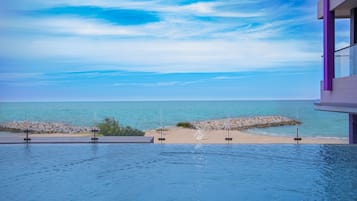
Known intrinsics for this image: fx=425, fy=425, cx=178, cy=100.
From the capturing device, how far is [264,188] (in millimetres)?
8211

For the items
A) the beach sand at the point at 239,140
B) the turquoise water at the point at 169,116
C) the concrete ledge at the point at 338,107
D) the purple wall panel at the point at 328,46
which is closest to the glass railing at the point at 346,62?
the purple wall panel at the point at 328,46

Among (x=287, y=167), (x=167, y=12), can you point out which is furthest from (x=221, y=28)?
(x=287, y=167)

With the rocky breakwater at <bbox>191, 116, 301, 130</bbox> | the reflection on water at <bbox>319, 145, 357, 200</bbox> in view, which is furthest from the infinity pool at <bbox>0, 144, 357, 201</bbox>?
the rocky breakwater at <bbox>191, 116, 301, 130</bbox>

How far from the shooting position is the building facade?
10570 mm

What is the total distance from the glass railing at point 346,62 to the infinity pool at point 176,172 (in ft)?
7.64

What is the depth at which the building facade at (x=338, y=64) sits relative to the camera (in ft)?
34.7

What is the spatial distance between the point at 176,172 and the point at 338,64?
554 cm

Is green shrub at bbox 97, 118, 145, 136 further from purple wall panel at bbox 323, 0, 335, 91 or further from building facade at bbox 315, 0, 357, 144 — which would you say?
purple wall panel at bbox 323, 0, 335, 91

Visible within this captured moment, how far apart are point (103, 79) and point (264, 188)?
36.1 metres

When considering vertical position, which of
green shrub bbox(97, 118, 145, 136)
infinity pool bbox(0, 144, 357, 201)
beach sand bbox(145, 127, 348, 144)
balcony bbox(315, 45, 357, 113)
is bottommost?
infinity pool bbox(0, 144, 357, 201)

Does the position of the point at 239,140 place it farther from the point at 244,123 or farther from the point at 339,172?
the point at 244,123

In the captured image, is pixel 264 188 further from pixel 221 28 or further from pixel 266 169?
pixel 221 28

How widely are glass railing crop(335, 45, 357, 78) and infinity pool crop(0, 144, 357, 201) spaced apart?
2.33 m

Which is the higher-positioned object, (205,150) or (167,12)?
(167,12)
